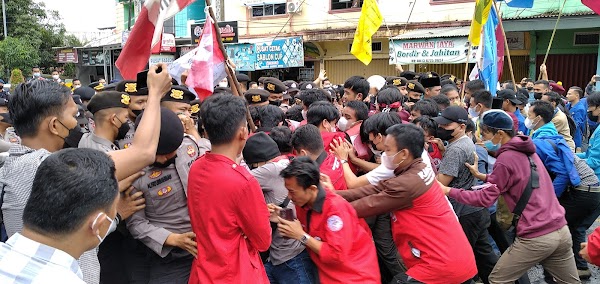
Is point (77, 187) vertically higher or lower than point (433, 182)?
higher

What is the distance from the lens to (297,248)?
3465mm

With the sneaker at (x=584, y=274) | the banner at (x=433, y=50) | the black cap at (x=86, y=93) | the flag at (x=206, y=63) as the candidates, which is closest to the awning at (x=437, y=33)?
the banner at (x=433, y=50)

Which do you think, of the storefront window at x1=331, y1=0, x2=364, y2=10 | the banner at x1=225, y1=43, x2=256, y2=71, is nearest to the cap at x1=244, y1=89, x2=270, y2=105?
the storefront window at x1=331, y1=0, x2=364, y2=10

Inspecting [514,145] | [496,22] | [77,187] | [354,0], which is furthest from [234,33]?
[77,187]

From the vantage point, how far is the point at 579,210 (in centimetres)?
523

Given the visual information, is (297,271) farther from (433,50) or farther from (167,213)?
(433,50)

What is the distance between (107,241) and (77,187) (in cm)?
185

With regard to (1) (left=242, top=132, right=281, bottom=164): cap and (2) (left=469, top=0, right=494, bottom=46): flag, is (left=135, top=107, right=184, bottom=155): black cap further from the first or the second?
(2) (left=469, top=0, right=494, bottom=46): flag

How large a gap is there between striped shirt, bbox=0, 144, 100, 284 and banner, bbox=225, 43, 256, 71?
1857cm

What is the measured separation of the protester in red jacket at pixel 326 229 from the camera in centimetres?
308

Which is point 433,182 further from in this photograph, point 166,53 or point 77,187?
point 166,53

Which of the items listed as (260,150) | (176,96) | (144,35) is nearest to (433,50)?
(144,35)

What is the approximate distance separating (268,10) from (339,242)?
19.0 meters

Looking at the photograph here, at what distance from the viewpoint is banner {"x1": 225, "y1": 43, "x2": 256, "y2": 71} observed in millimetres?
20688
